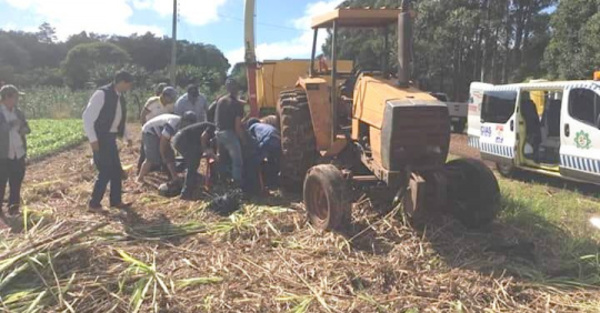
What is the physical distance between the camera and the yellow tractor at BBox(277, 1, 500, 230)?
5.43 meters

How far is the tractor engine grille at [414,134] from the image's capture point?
17.6 feet

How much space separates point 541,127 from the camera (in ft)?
33.7

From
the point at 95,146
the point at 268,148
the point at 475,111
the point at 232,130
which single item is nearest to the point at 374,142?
the point at 268,148

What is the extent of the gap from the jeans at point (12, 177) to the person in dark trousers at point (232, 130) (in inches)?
98.7

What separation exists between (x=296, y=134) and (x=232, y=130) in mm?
1004

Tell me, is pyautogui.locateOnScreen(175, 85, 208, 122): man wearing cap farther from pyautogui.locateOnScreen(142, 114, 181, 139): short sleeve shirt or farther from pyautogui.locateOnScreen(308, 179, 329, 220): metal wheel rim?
pyautogui.locateOnScreen(308, 179, 329, 220): metal wheel rim

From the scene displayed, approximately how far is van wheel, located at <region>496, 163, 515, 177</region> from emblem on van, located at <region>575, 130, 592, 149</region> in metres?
1.87

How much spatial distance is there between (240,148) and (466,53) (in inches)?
1017

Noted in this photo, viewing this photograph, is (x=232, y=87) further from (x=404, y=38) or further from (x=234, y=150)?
(x=404, y=38)

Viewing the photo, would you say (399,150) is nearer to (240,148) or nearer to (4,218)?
(240,148)

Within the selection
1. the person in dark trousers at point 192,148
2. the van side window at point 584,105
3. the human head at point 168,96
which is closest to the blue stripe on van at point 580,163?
the van side window at point 584,105

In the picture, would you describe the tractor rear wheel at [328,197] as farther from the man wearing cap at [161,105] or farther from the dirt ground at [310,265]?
the man wearing cap at [161,105]

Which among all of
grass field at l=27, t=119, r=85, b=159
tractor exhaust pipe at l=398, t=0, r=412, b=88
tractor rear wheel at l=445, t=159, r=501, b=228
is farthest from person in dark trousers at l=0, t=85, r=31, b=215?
grass field at l=27, t=119, r=85, b=159

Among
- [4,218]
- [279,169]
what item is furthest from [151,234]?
[279,169]
